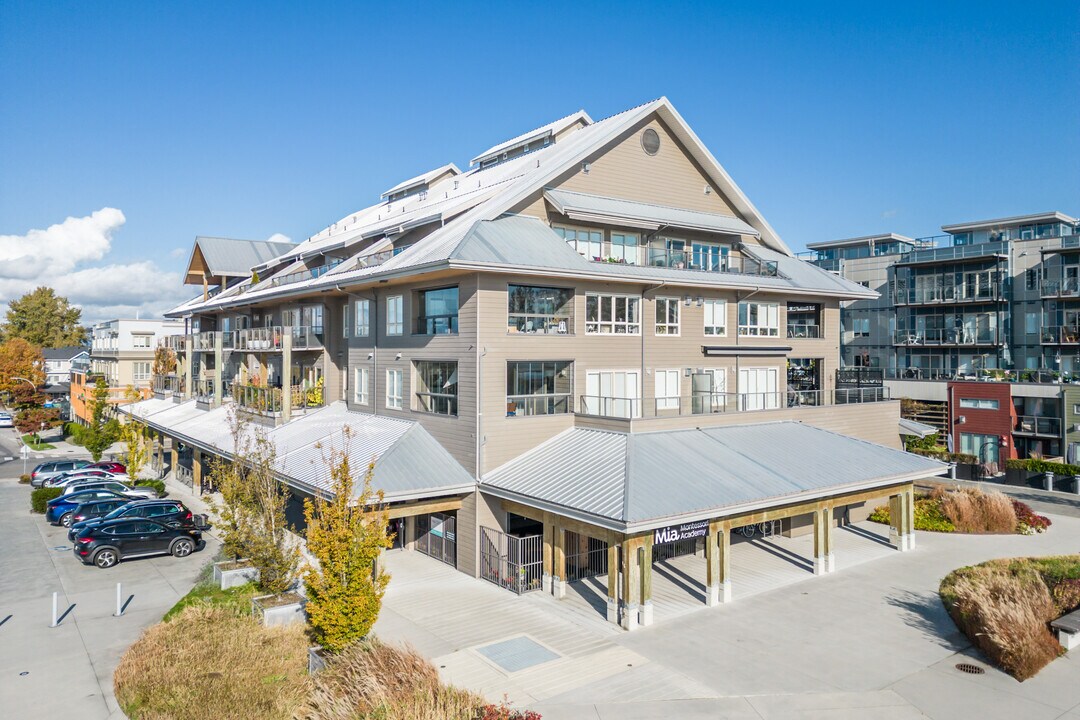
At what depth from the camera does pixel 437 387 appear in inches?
958

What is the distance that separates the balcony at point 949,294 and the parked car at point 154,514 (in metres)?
48.6

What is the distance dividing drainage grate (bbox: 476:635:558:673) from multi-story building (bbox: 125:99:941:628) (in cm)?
250

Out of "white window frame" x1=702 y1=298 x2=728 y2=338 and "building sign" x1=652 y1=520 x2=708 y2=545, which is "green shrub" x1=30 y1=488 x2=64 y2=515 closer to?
"building sign" x1=652 y1=520 x2=708 y2=545

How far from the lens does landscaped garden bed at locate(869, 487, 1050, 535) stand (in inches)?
1082

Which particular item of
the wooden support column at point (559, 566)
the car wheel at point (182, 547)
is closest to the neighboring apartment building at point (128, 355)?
the car wheel at point (182, 547)

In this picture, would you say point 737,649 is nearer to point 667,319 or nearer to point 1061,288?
point 667,319

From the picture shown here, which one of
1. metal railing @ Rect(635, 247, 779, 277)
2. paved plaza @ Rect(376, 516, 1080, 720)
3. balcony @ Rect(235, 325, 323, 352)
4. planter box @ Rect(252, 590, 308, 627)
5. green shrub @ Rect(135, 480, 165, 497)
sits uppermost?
metal railing @ Rect(635, 247, 779, 277)

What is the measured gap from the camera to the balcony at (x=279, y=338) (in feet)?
104

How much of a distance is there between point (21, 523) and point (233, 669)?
22.8 meters

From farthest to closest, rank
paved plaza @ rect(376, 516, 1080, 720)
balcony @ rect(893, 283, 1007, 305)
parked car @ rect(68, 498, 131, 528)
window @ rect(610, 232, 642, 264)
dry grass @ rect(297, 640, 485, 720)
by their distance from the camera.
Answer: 1. balcony @ rect(893, 283, 1007, 305)
2. parked car @ rect(68, 498, 131, 528)
3. window @ rect(610, 232, 642, 264)
4. paved plaza @ rect(376, 516, 1080, 720)
5. dry grass @ rect(297, 640, 485, 720)

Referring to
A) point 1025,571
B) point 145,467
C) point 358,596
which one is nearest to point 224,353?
point 145,467

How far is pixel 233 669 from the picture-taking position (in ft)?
47.2

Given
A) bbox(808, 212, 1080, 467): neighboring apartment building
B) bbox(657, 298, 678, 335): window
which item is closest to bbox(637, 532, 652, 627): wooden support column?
bbox(657, 298, 678, 335): window

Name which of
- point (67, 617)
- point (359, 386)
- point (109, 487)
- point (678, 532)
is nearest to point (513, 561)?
point (678, 532)
